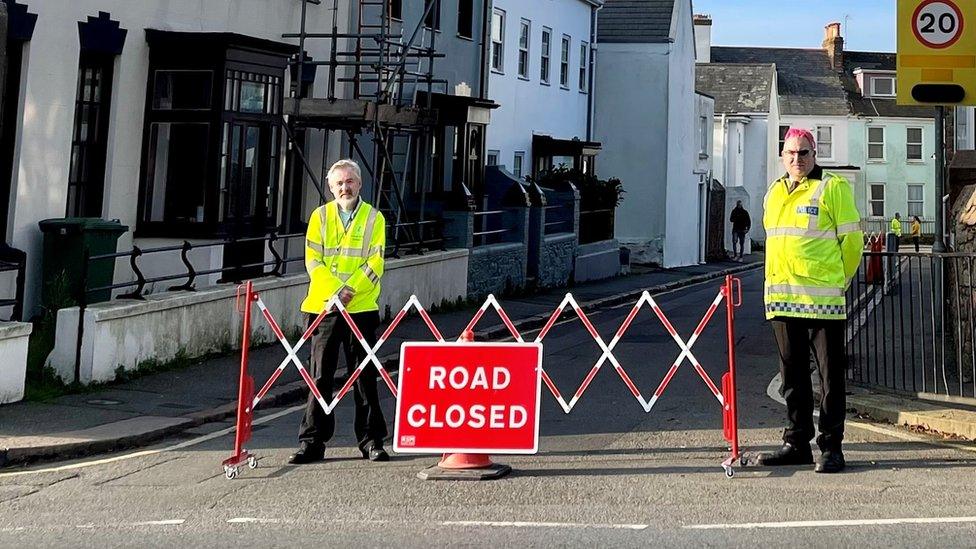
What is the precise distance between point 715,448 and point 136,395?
5.52 meters

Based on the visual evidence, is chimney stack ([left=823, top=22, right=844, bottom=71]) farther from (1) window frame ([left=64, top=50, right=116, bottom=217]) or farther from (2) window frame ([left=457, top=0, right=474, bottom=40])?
(1) window frame ([left=64, top=50, right=116, bottom=217])

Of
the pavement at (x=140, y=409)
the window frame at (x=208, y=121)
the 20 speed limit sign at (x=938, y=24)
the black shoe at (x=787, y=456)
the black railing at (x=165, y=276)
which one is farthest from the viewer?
the window frame at (x=208, y=121)

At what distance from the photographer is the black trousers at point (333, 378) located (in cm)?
898

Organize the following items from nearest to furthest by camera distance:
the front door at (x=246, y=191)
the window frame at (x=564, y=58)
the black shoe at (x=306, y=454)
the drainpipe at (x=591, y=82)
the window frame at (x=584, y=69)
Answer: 1. the black shoe at (x=306, y=454)
2. the front door at (x=246, y=191)
3. the window frame at (x=564, y=58)
4. the window frame at (x=584, y=69)
5. the drainpipe at (x=591, y=82)

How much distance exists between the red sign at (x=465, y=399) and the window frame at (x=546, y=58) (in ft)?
83.3

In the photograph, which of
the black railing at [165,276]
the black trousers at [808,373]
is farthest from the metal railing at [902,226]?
the black trousers at [808,373]

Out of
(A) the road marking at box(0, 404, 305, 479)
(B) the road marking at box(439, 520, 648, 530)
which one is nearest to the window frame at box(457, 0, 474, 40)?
(A) the road marking at box(0, 404, 305, 479)

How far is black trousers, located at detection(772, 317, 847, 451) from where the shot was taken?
869 cm

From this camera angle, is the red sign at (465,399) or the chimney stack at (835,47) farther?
the chimney stack at (835,47)

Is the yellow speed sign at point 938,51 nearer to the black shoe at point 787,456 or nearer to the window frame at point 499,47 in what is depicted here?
the black shoe at point 787,456

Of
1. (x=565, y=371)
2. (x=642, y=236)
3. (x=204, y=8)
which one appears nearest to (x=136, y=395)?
(x=565, y=371)

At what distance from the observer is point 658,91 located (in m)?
39.1

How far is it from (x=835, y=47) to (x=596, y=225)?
44.7m

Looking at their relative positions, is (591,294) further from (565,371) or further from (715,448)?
(715,448)
